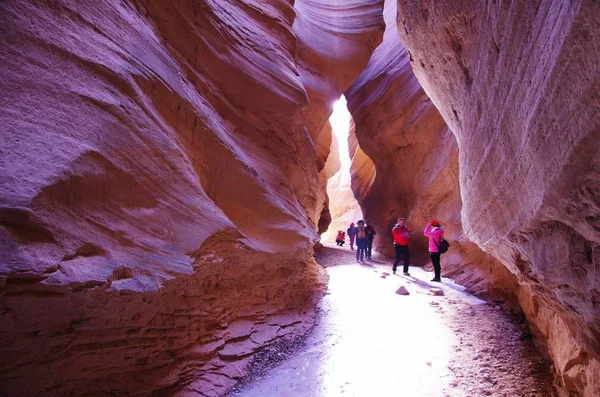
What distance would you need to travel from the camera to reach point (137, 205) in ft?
10.6

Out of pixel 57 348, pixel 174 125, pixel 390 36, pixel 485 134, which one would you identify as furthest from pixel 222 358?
pixel 390 36

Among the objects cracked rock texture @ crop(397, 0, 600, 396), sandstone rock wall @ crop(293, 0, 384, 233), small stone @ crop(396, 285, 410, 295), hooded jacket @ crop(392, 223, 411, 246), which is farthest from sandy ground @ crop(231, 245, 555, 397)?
sandstone rock wall @ crop(293, 0, 384, 233)

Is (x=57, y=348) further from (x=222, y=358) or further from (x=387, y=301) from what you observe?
(x=387, y=301)

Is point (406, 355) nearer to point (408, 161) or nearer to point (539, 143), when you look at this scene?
point (539, 143)

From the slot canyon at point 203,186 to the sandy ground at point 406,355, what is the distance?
9.8 inches

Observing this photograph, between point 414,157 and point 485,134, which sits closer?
point 485,134

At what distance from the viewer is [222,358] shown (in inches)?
164

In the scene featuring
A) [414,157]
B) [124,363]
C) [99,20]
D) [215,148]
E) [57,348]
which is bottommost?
[124,363]

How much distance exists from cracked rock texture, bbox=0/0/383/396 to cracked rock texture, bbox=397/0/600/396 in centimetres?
308

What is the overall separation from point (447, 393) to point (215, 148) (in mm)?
4172

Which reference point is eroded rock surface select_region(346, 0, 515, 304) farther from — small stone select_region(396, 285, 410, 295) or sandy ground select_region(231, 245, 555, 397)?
sandy ground select_region(231, 245, 555, 397)

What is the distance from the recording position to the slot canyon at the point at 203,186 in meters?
1.88

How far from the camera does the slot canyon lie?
1881 millimetres

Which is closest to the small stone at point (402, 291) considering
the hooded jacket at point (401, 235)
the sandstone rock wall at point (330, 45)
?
the hooded jacket at point (401, 235)
